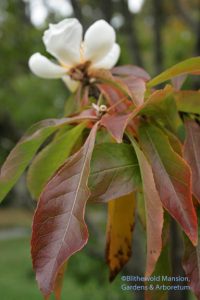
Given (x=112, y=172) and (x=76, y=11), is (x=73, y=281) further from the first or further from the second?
(x=112, y=172)

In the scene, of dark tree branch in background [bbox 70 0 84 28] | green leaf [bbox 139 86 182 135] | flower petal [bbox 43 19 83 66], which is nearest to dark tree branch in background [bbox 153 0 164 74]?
dark tree branch in background [bbox 70 0 84 28]

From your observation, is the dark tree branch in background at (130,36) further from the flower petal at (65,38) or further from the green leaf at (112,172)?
the green leaf at (112,172)

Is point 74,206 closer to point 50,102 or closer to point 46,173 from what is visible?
point 46,173

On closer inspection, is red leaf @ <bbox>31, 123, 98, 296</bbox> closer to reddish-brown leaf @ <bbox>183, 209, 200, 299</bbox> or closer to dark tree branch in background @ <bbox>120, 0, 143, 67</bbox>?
reddish-brown leaf @ <bbox>183, 209, 200, 299</bbox>

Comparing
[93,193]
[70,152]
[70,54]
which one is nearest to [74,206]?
[93,193]

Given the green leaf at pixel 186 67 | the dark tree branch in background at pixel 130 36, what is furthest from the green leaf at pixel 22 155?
the dark tree branch in background at pixel 130 36

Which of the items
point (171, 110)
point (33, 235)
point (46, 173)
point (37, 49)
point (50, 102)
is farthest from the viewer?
point (50, 102)
